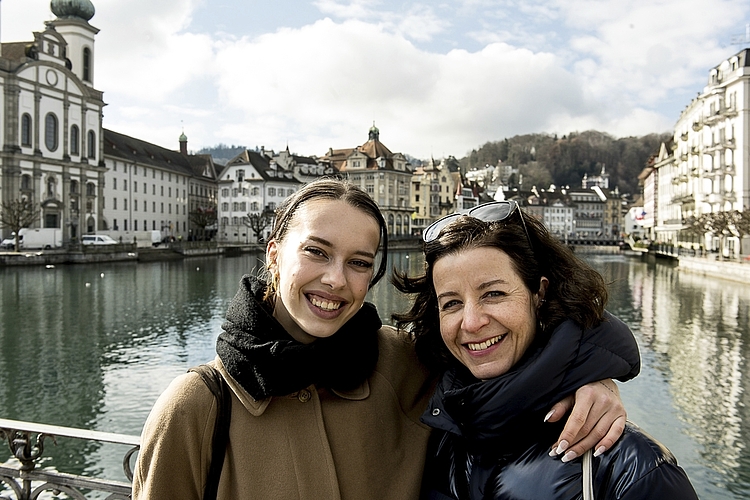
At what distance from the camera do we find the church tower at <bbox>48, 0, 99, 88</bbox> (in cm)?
6369

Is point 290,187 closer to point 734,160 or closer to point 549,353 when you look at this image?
point 734,160

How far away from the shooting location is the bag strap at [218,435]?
70.6 inches

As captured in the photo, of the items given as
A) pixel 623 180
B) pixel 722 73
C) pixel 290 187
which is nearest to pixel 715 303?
pixel 722 73

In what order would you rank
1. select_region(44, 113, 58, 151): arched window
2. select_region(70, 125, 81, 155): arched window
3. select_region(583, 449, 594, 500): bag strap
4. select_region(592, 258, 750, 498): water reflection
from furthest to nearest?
select_region(70, 125, 81, 155): arched window < select_region(44, 113, 58, 151): arched window < select_region(592, 258, 750, 498): water reflection < select_region(583, 449, 594, 500): bag strap

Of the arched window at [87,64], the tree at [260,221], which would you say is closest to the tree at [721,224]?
the tree at [260,221]

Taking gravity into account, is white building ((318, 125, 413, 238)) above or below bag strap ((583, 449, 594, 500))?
above

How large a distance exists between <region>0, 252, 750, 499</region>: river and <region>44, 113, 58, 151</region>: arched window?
30376 mm

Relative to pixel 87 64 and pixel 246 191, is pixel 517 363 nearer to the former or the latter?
pixel 87 64

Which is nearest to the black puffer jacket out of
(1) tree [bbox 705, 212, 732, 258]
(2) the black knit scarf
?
(2) the black knit scarf

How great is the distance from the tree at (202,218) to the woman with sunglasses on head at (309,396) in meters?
79.6

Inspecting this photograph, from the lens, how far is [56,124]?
188ft

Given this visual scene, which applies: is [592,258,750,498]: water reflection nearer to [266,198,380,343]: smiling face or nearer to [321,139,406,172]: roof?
[266,198,380,343]: smiling face

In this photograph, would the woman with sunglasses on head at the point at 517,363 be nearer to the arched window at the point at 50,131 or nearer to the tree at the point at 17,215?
the tree at the point at 17,215

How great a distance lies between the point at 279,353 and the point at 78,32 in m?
72.9
